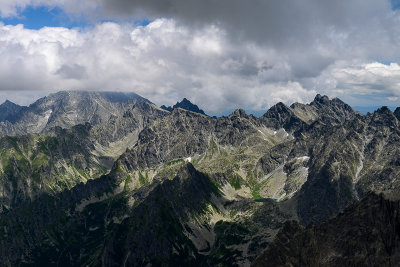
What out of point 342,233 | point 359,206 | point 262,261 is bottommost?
point 262,261

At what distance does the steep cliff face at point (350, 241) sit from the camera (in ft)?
335

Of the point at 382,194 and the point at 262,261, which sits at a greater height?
the point at 382,194

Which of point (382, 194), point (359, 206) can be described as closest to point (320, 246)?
point (359, 206)

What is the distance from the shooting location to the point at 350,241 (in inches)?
4274

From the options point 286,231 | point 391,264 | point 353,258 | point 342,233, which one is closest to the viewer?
point 391,264

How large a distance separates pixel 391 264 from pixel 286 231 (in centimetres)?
4307

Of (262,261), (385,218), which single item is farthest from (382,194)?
(262,261)

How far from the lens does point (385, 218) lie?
349ft

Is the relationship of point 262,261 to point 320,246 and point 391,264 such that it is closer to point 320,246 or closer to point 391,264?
point 320,246

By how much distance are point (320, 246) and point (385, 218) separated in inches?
899

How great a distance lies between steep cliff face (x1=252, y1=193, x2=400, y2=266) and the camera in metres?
102

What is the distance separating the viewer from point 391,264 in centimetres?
9712

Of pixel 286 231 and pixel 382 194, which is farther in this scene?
pixel 286 231

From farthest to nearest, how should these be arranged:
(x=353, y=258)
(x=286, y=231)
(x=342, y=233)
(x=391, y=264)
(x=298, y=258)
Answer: (x=286, y=231) → (x=298, y=258) → (x=342, y=233) → (x=353, y=258) → (x=391, y=264)
